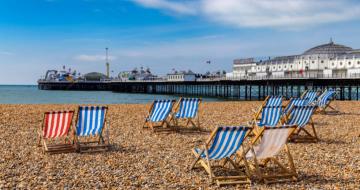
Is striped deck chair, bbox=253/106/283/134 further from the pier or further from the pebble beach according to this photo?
the pier

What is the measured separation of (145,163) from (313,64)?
49.1 m

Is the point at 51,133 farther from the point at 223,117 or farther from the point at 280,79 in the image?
the point at 280,79

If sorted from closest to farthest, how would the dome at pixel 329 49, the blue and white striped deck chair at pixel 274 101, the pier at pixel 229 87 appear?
the blue and white striped deck chair at pixel 274 101 → the pier at pixel 229 87 → the dome at pixel 329 49

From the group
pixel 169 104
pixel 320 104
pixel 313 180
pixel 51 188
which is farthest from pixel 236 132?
pixel 320 104

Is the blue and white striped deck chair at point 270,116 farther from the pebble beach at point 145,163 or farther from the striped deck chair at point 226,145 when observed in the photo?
the striped deck chair at point 226,145

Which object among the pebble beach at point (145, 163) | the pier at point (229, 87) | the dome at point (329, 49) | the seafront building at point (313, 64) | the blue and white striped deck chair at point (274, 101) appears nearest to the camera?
the pebble beach at point (145, 163)

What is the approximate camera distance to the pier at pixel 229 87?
121 ft

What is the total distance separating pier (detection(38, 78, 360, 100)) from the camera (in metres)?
36.8

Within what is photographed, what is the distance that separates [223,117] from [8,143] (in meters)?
6.06

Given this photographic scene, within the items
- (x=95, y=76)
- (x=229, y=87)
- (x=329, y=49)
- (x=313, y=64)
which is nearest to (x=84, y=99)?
(x=313, y=64)

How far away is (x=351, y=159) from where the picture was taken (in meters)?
5.51

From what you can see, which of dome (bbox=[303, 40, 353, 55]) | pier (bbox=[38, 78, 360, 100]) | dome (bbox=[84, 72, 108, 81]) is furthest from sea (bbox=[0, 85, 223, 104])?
dome (bbox=[84, 72, 108, 81])

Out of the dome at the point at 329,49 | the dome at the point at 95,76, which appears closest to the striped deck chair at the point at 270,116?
the dome at the point at 329,49

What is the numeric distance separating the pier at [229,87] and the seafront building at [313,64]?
1379mm
